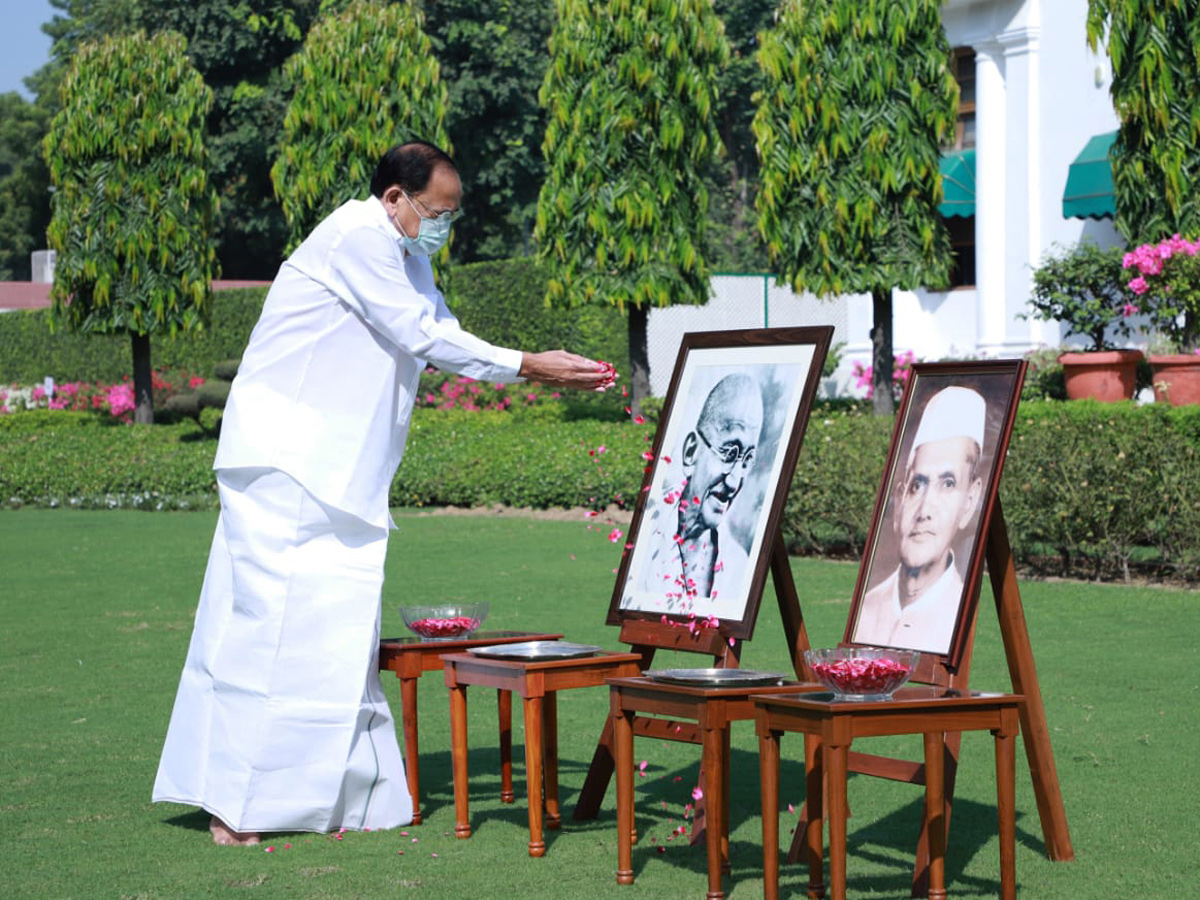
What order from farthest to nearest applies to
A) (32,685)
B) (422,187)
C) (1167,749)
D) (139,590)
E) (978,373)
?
(139,590)
(32,685)
(1167,749)
(422,187)
(978,373)

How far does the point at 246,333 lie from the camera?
3350 cm

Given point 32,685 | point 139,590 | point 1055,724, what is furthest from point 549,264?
point 1055,724

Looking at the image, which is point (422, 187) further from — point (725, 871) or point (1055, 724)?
point (1055, 724)

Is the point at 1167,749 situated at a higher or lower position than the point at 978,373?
lower

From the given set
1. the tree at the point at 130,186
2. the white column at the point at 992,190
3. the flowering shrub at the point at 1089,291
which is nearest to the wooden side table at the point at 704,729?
the flowering shrub at the point at 1089,291

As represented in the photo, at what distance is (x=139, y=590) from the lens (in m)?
12.3

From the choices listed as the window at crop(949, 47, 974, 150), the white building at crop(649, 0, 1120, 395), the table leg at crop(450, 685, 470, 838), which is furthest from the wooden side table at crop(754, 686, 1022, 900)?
the window at crop(949, 47, 974, 150)

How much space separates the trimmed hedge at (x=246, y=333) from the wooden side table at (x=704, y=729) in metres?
20.3

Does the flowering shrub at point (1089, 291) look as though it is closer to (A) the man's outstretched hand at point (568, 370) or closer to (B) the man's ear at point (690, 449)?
(B) the man's ear at point (690, 449)

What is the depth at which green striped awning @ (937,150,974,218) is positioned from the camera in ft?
76.2

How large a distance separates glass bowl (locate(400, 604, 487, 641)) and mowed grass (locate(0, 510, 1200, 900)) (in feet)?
2.07

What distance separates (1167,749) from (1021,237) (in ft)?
52.4

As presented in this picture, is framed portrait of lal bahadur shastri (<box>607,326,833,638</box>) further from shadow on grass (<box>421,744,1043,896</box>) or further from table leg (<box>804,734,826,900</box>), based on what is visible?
shadow on grass (<box>421,744,1043,896</box>)

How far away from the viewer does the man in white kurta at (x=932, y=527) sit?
187 inches
